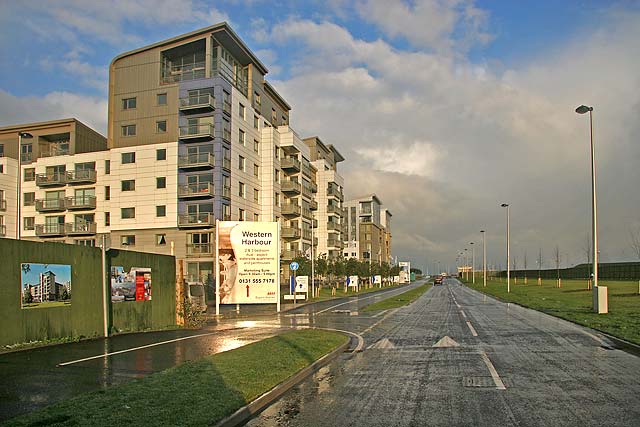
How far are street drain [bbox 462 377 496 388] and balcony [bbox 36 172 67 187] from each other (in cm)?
5789

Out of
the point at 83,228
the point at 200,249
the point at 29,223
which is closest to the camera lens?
the point at 200,249

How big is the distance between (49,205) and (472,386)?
6026 cm

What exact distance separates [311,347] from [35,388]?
22.4ft

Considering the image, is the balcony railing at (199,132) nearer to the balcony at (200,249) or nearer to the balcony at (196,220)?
the balcony at (196,220)

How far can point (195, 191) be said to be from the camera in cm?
5259

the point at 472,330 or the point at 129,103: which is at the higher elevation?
the point at 129,103

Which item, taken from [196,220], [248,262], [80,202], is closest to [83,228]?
[80,202]

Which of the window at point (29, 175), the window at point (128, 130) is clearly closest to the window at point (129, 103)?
the window at point (128, 130)

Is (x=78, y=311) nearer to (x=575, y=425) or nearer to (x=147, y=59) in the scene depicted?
(x=575, y=425)

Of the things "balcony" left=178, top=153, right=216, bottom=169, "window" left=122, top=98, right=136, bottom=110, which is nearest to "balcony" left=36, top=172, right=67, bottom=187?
"window" left=122, top=98, right=136, bottom=110

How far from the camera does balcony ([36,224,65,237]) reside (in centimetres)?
5934

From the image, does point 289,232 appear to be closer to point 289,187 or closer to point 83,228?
Result: point 289,187

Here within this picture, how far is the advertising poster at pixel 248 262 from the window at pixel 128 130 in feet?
100

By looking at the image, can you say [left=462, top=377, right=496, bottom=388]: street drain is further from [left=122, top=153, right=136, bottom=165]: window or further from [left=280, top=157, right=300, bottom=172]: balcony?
[left=280, top=157, right=300, bottom=172]: balcony
